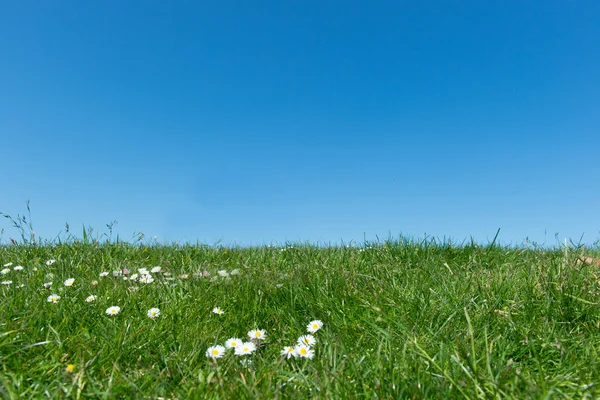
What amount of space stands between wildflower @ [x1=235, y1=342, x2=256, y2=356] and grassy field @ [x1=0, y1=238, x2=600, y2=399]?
6 centimetres

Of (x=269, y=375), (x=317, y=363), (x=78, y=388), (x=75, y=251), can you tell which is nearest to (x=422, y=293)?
(x=317, y=363)

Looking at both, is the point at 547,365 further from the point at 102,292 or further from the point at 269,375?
the point at 102,292

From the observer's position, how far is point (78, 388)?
2512 millimetres

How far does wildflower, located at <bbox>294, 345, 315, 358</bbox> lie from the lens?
2.91 metres

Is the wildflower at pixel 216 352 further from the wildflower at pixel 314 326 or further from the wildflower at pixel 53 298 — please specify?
the wildflower at pixel 53 298

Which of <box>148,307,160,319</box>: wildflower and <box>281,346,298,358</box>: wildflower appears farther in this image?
<box>148,307,160,319</box>: wildflower

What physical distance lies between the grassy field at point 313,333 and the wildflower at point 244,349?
0.06 metres

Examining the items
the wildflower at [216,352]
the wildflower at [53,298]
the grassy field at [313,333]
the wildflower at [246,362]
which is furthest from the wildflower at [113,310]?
the wildflower at [246,362]

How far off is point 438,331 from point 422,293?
2.61ft

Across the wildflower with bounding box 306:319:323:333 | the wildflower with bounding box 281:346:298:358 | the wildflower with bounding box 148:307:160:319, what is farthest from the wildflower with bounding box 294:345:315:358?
the wildflower with bounding box 148:307:160:319

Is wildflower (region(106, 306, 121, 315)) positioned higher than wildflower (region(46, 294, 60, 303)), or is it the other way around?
wildflower (region(46, 294, 60, 303))

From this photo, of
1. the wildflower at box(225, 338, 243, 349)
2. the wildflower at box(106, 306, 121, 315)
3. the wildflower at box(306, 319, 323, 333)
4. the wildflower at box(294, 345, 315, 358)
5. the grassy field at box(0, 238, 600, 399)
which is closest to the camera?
the grassy field at box(0, 238, 600, 399)

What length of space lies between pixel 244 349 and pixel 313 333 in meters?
0.66

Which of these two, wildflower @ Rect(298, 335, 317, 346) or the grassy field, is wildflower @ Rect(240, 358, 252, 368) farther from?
wildflower @ Rect(298, 335, 317, 346)
